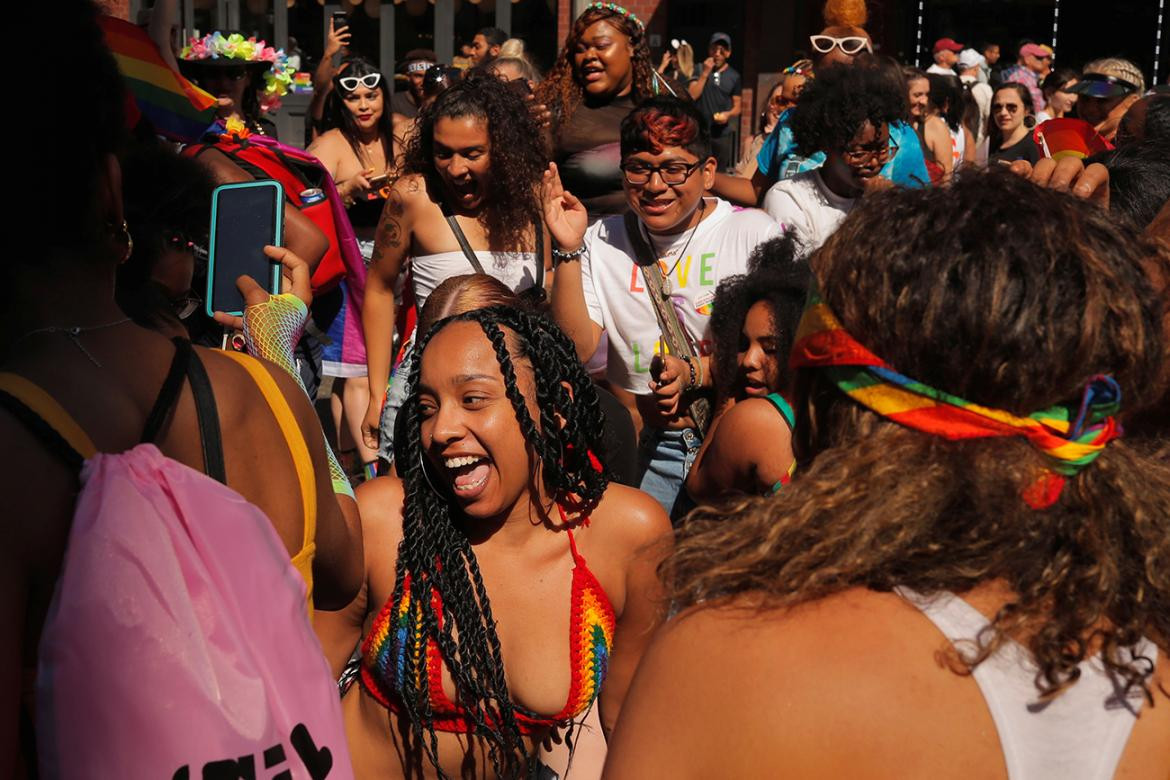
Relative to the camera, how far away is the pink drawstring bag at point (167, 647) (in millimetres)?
1335

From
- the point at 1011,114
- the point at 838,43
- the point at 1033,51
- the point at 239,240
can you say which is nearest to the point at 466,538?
the point at 239,240

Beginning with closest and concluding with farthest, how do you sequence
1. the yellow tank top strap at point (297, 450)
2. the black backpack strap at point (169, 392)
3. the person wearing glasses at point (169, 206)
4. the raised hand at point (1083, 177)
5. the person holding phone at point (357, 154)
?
the black backpack strap at point (169, 392) → the yellow tank top strap at point (297, 450) → the person wearing glasses at point (169, 206) → the raised hand at point (1083, 177) → the person holding phone at point (357, 154)

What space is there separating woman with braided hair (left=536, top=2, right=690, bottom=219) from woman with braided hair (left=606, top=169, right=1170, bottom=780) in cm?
417

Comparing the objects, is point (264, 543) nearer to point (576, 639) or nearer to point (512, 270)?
point (576, 639)

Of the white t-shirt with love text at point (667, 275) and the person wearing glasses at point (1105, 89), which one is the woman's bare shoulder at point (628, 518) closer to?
the white t-shirt with love text at point (667, 275)

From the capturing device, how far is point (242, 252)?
3094 millimetres

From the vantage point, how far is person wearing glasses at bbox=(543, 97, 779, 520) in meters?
4.32

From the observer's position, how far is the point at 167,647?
1.36 m

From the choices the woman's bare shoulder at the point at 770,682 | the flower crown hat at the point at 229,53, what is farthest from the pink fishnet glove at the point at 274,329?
the flower crown hat at the point at 229,53

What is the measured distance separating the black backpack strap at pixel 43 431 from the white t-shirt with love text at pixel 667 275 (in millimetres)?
2986

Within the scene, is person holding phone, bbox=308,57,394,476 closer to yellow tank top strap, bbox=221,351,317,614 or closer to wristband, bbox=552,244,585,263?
wristband, bbox=552,244,585,263

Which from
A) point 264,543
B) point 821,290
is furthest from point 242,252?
point 821,290

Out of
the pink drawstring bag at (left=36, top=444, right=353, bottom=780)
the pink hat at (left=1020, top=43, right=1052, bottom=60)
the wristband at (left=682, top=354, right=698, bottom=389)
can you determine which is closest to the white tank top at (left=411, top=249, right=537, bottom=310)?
the wristband at (left=682, top=354, right=698, bottom=389)

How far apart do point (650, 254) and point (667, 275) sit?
10 cm
